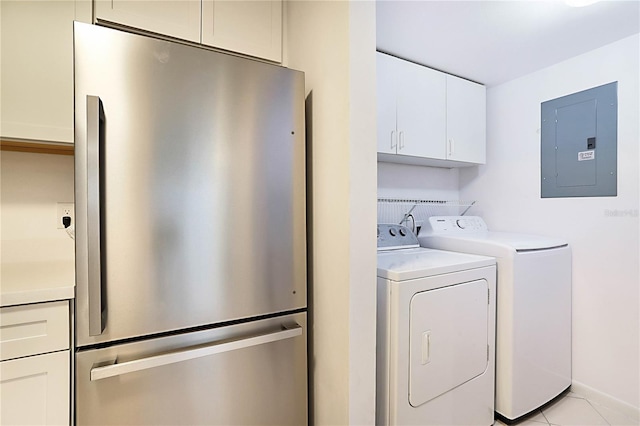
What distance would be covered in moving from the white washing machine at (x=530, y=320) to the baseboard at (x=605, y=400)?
8cm

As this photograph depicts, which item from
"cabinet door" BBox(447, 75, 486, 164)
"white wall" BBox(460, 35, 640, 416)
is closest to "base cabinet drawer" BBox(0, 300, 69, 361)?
"cabinet door" BBox(447, 75, 486, 164)

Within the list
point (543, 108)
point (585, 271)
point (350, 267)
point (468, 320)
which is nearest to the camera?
point (350, 267)

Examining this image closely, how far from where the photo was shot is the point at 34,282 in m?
1.03

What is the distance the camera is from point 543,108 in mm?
2174

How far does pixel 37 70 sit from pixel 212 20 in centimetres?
73

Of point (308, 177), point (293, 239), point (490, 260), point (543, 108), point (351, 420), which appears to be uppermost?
point (543, 108)

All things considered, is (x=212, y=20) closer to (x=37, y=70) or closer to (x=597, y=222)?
(x=37, y=70)

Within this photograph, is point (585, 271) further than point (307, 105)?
Yes

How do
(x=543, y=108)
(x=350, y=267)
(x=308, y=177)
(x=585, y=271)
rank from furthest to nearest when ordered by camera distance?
(x=543, y=108), (x=585, y=271), (x=308, y=177), (x=350, y=267)

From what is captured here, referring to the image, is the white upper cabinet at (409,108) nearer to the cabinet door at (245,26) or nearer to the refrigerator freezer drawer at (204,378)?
the cabinet door at (245,26)

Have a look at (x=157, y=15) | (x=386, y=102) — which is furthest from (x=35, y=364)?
(x=386, y=102)

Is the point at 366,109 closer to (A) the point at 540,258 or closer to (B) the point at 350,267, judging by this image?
(B) the point at 350,267

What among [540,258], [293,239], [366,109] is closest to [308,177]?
[293,239]

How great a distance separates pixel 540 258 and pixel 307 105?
→ 62.8 inches
